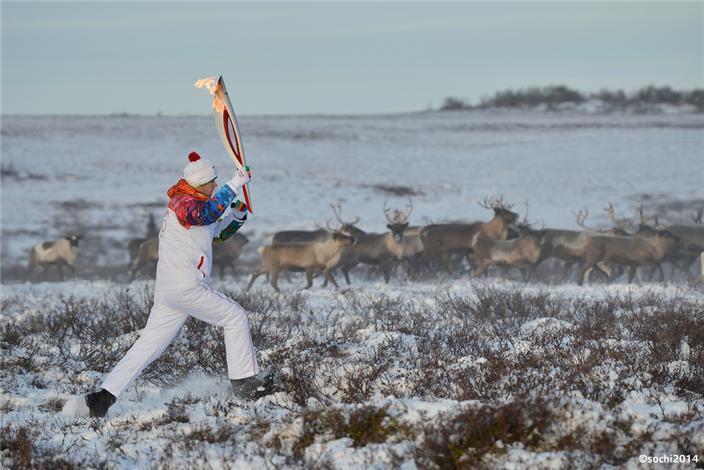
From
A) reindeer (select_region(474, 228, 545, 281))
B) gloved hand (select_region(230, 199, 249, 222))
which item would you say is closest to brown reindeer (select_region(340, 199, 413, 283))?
reindeer (select_region(474, 228, 545, 281))

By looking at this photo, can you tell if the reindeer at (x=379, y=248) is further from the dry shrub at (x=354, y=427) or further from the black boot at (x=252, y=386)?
the dry shrub at (x=354, y=427)

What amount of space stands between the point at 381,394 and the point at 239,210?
166 cm

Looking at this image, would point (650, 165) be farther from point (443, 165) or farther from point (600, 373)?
point (600, 373)

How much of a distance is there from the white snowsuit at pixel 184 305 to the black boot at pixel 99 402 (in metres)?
0.05

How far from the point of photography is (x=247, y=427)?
596 cm

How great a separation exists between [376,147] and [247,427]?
4486 centimetres

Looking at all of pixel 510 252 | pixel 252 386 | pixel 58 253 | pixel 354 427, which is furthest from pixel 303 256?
pixel 354 427

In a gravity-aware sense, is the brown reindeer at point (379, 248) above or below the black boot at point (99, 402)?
below

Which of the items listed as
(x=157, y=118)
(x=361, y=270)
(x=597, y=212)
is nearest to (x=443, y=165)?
(x=597, y=212)

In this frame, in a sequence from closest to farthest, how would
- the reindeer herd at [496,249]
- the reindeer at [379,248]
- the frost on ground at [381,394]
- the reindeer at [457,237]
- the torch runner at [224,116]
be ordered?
the frost on ground at [381,394], the torch runner at [224,116], the reindeer herd at [496,249], the reindeer at [379,248], the reindeer at [457,237]

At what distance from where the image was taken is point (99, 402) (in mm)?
6465

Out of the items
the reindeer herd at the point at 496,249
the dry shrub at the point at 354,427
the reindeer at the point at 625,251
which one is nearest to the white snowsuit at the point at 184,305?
the dry shrub at the point at 354,427

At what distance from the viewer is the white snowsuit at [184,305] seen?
255 inches

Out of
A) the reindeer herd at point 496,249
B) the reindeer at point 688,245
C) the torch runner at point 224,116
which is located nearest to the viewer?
the torch runner at point 224,116
